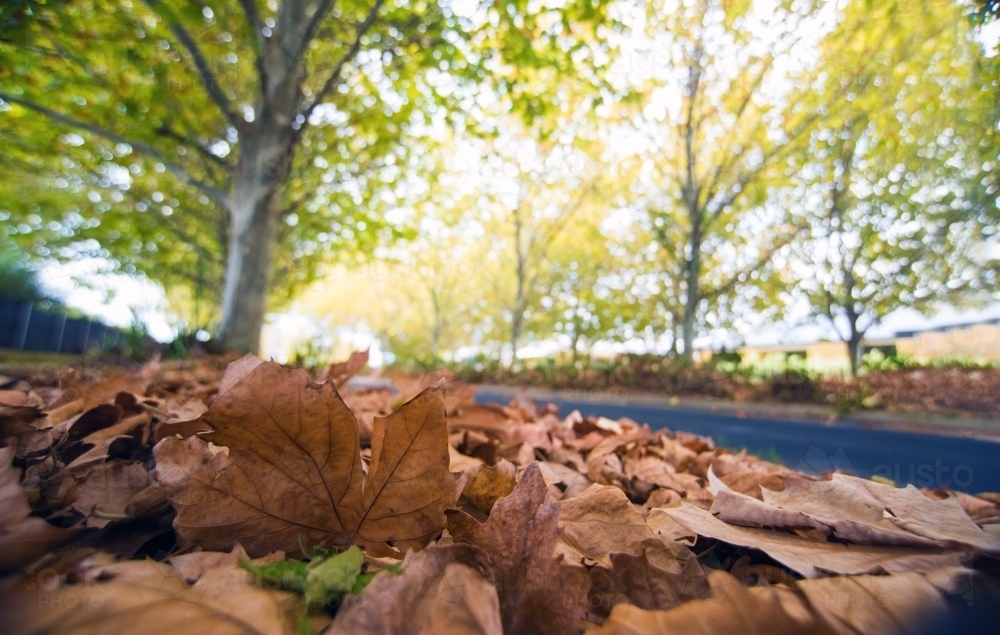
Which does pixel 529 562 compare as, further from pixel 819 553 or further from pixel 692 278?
pixel 692 278

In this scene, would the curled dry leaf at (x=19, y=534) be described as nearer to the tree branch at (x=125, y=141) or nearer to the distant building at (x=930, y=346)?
the tree branch at (x=125, y=141)

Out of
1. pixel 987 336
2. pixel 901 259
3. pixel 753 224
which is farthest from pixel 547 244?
pixel 987 336

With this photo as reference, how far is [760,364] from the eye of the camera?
6.38 m

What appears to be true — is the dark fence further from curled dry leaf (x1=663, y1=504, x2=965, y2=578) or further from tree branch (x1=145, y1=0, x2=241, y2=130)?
curled dry leaf (x1=663, y1=504, x2=965, y2=578)

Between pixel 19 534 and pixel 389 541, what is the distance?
0.38 m

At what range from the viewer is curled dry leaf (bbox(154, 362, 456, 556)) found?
1.87 feet

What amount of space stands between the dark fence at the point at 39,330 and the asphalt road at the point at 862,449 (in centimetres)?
1007

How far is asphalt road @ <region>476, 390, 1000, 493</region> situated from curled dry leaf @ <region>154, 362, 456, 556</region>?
1.56m

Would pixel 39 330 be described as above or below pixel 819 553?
above

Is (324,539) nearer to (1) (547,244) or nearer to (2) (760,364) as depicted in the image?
(2) (760,364)

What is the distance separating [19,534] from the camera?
47 centimetres

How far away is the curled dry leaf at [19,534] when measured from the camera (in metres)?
0.45

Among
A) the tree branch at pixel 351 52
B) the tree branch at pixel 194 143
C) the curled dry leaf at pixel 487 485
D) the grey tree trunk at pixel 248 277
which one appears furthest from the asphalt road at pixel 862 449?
the tree branch at pixel 194 143

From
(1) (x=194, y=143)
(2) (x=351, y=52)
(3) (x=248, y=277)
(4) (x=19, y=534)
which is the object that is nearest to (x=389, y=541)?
(4) (x=19, y=534)
